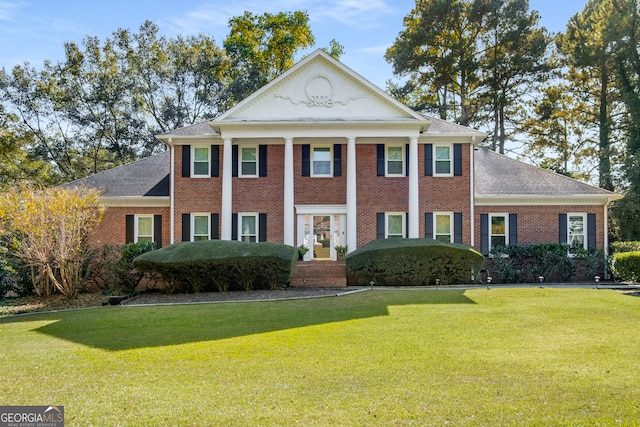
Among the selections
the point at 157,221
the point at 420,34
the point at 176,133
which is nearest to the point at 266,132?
the point at 176,133

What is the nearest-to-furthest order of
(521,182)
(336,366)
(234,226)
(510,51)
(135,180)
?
(336,366)
(234,226)
(521,182)
(135,180)
(510,51)

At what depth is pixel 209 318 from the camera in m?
12.6

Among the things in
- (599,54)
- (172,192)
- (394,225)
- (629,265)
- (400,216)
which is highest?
(599,54)

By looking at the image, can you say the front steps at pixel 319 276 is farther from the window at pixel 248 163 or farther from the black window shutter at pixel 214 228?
the window at pixel 248 163

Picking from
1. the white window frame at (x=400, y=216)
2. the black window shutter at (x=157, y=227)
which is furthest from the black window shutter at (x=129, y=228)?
the white window frame at (x=400, y=216)

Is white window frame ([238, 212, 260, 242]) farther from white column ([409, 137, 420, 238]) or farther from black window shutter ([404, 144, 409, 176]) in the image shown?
black window shutter ([404, 144, 409, 176])

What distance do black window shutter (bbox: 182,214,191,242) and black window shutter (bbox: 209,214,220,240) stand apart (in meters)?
0.96

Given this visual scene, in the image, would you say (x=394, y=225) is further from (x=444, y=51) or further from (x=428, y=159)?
(x=444, y=51)

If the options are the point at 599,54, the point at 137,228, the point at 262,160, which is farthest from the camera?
the point at 599,54

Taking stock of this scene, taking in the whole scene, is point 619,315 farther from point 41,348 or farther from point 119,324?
point 41,348

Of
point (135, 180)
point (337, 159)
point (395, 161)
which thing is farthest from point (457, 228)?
point (135, 180)

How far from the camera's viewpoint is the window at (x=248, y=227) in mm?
24312

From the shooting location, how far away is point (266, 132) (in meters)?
23.5

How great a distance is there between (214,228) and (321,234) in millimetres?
4725
